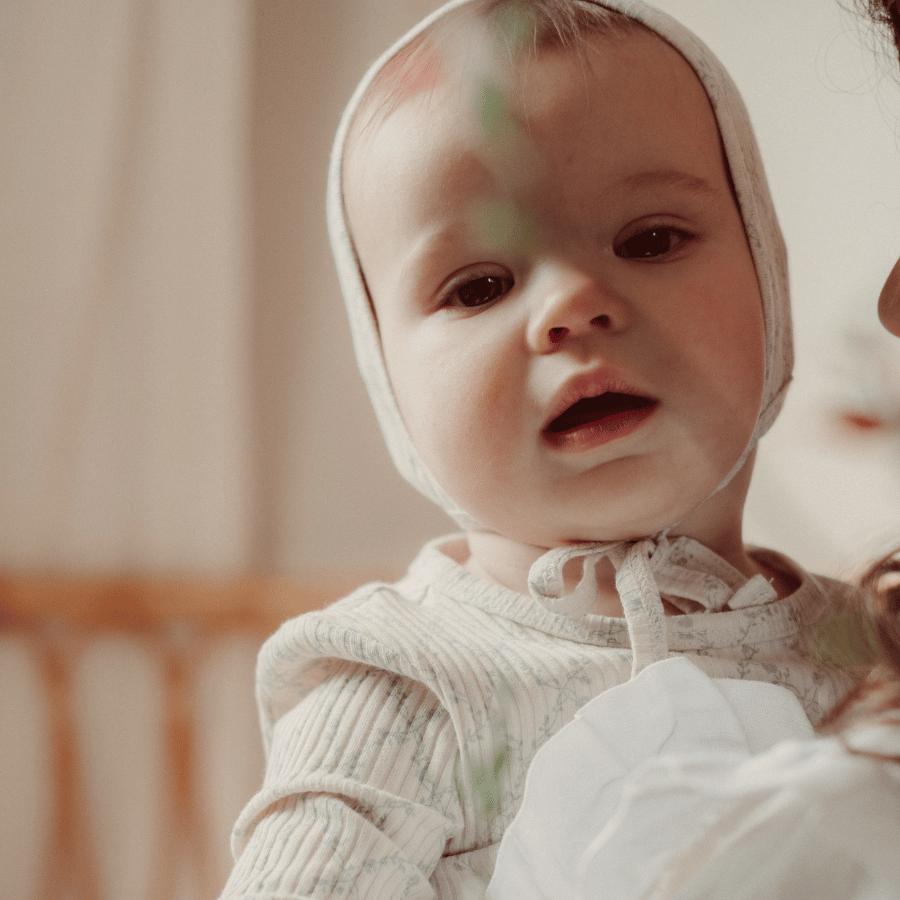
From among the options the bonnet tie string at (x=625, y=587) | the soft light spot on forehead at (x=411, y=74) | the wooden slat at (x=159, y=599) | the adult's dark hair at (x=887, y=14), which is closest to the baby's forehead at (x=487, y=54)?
the soft light spot on forehead at (x=411, y=74)

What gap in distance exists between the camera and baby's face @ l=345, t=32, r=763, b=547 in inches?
16.3

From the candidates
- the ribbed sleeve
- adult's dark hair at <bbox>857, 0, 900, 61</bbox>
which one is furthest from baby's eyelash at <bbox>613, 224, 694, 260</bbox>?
the ribbed sleeve

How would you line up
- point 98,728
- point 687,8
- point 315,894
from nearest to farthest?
point 315,894 → point 687,8 → point 98,728

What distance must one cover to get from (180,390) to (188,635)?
0.21 meters

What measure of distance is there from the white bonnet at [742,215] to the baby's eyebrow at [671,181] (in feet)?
0.17

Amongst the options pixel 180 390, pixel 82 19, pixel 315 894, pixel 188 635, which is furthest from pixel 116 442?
pixel 315 894

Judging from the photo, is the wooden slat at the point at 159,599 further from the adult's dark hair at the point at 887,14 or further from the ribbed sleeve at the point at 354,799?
the adult's dark hair at the point at 887,14

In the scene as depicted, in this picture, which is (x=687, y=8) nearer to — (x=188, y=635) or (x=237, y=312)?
(x=237, y=312)

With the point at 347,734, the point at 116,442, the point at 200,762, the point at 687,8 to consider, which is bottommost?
the point at 200,762

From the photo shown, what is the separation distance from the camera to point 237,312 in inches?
30.0

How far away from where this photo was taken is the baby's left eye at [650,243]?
436 mm

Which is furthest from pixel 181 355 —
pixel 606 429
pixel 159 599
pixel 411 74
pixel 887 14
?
pixel 887 14

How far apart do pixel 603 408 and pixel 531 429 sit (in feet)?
0.12

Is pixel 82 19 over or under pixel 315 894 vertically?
over
